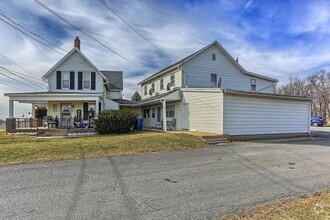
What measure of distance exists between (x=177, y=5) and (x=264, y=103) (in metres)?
9.15

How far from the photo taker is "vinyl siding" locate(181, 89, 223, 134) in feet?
53.1

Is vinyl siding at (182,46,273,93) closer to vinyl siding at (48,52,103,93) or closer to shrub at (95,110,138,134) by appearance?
shrub at (95,110,138,134)

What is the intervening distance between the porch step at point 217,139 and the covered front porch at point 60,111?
10074 millimetres

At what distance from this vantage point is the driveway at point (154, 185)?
15.6 ft

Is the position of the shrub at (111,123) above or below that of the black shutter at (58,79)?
below

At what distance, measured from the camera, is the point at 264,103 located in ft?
58.4

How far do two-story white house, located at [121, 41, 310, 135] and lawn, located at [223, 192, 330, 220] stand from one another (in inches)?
427

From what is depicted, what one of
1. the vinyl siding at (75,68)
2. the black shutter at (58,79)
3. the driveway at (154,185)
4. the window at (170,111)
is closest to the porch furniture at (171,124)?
the window at (170,111)

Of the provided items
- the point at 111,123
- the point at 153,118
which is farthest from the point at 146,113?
the point at 111,123

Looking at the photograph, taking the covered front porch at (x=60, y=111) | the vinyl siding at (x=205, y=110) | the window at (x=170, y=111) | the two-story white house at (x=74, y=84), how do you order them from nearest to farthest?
the vinyl siding at (x=205, y=110)
the covered front porch at (x=60, y=111)
the window at (x=170, y=111)
the two-story white house at (x=74, y=84)

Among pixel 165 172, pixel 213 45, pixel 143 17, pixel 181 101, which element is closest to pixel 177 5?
pixel 143 17

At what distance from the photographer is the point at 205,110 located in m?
17.6

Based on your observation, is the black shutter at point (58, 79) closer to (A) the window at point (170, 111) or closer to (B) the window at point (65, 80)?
(B) the window at point (65, 80)

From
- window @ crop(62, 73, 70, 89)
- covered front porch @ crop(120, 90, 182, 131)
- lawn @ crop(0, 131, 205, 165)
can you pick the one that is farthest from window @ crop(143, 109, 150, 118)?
lawn @ crop(0, 131, 205, 165)
